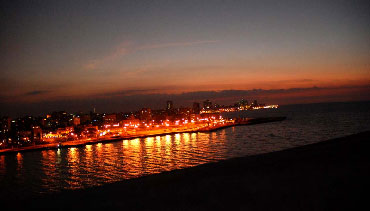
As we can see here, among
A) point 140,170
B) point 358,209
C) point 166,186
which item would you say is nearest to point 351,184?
point 358,209

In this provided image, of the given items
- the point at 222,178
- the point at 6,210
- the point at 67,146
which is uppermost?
the point at 222,178

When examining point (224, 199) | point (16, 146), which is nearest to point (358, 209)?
point (224, 199)

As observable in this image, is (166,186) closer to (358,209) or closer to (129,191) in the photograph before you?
(129,191)

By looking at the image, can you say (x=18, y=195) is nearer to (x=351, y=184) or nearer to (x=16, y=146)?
(x=351, y=184)

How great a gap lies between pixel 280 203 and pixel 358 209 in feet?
4.43

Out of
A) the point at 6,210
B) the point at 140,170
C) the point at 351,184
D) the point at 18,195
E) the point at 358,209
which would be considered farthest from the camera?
the point at 140,170

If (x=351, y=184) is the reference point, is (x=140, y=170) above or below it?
below

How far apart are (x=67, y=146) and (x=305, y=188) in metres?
42.1

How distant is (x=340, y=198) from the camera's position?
5230mm

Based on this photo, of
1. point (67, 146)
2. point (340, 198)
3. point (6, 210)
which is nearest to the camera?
point (340, 198)

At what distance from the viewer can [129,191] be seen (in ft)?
25.1

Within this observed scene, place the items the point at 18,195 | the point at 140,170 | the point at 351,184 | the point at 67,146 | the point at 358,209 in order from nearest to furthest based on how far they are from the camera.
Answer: the point at 358,209
the point at 351,184
the point at 18,195
the point at 140,170
the point at 67,146

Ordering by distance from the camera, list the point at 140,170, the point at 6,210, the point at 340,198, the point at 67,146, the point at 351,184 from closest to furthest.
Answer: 1. the point at 340,198
2. the point at 351,184
3. the point at 6,210
4. the point at 140,170
5. the point at 67,146

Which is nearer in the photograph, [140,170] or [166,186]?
[166,186]
